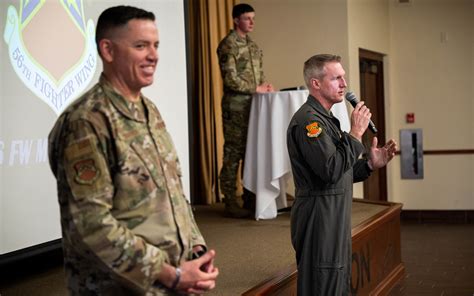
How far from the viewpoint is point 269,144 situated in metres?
5.02

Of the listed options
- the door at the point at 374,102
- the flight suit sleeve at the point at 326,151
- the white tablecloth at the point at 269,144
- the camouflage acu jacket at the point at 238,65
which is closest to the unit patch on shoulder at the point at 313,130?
the flight suit sleeve at the point at 326,151

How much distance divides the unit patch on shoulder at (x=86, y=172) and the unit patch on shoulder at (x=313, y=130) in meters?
1.51

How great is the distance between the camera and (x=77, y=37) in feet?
11.1

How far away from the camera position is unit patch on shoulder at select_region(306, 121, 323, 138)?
2896 millimetres

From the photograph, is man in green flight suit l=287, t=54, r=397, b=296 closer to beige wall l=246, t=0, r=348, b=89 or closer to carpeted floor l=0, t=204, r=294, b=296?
carpeted floor l=0, t=204, r=294, b=296

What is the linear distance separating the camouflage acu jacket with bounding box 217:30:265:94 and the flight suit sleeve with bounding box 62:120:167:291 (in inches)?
137

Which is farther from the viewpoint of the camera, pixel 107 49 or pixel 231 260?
pixel 231 260

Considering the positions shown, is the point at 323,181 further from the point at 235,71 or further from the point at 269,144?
the point at 235,71

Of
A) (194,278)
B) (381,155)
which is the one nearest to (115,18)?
(194,278)

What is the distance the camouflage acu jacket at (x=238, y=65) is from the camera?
5004 millimetres

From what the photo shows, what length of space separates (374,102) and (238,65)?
13.5 ft

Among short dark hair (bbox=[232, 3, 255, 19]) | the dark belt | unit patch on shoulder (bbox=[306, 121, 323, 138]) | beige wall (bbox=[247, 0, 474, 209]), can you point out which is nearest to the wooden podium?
the dark belt

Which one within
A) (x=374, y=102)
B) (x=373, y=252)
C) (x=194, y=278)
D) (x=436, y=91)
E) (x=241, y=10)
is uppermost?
(x=241, y=10)

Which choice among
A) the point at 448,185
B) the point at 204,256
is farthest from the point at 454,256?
the point at 204,256
